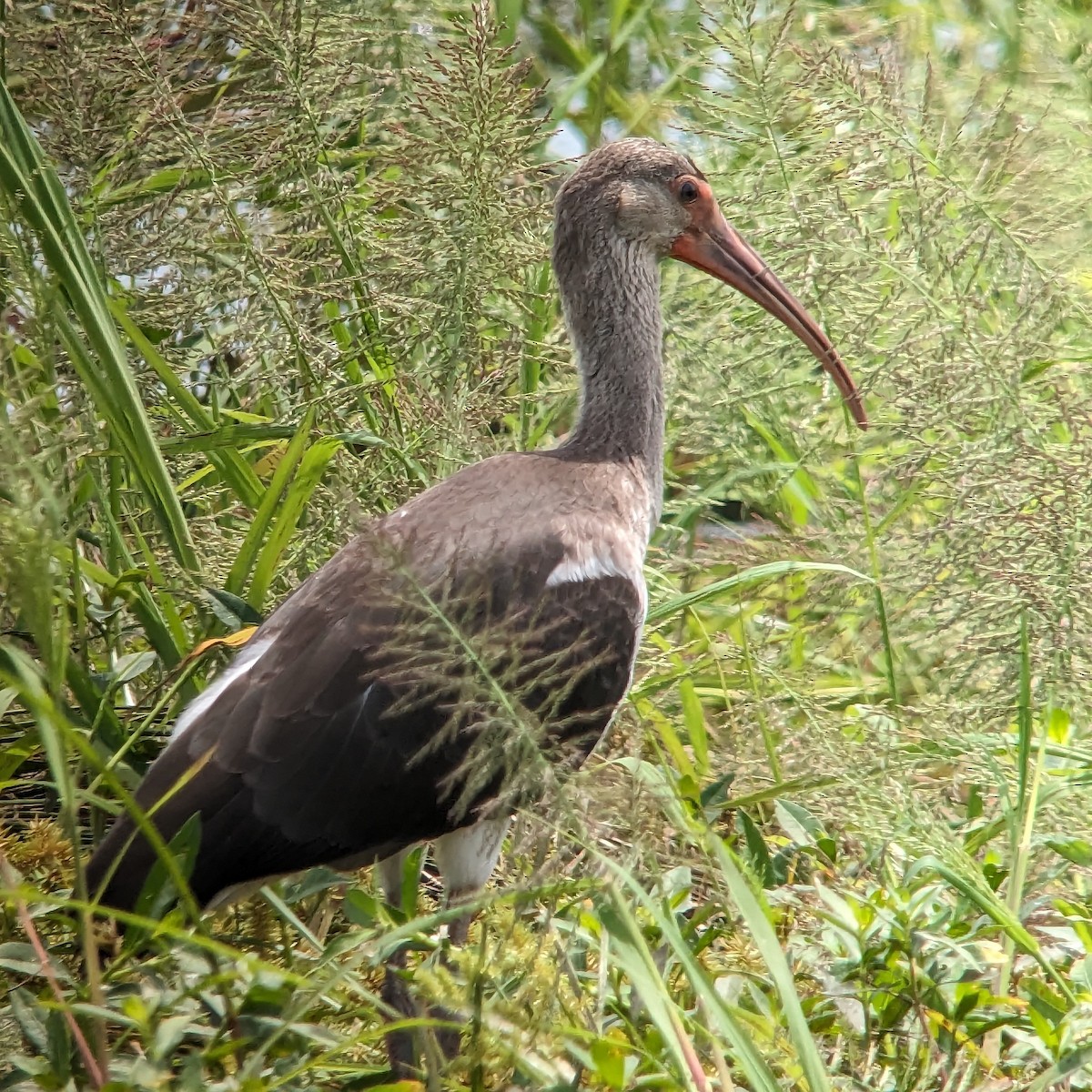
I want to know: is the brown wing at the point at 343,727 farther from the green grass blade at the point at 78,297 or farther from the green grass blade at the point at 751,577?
the green grass blade at the point at 78,297

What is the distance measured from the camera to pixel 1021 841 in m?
2.68

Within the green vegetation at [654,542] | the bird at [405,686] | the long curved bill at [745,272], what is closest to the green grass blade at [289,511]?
the green vegetation at [654,542]

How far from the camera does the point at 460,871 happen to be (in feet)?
10.2

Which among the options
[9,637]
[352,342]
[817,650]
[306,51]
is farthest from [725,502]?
[9,637]

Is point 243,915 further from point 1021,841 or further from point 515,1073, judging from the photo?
point 1021,841

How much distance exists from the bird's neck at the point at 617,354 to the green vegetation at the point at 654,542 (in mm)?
161

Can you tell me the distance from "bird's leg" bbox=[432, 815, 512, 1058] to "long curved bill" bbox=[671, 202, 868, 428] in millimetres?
1358

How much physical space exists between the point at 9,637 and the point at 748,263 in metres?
1.78

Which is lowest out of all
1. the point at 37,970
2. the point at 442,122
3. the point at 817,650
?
the point at 817,650

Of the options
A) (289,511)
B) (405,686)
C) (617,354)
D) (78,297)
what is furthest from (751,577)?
(78,297)

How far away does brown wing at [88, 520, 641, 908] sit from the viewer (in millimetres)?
2850

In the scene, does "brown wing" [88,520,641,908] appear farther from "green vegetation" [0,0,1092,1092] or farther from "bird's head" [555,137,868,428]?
"bird's head" [555,137,868,428]

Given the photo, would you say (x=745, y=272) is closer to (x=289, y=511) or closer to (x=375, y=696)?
(x=289, y=511)

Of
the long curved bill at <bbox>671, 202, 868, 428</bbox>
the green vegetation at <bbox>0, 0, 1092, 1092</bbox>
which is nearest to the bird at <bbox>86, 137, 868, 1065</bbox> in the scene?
the green vegetation at <bbox>0, 0, 1092, 1092</bbox>
